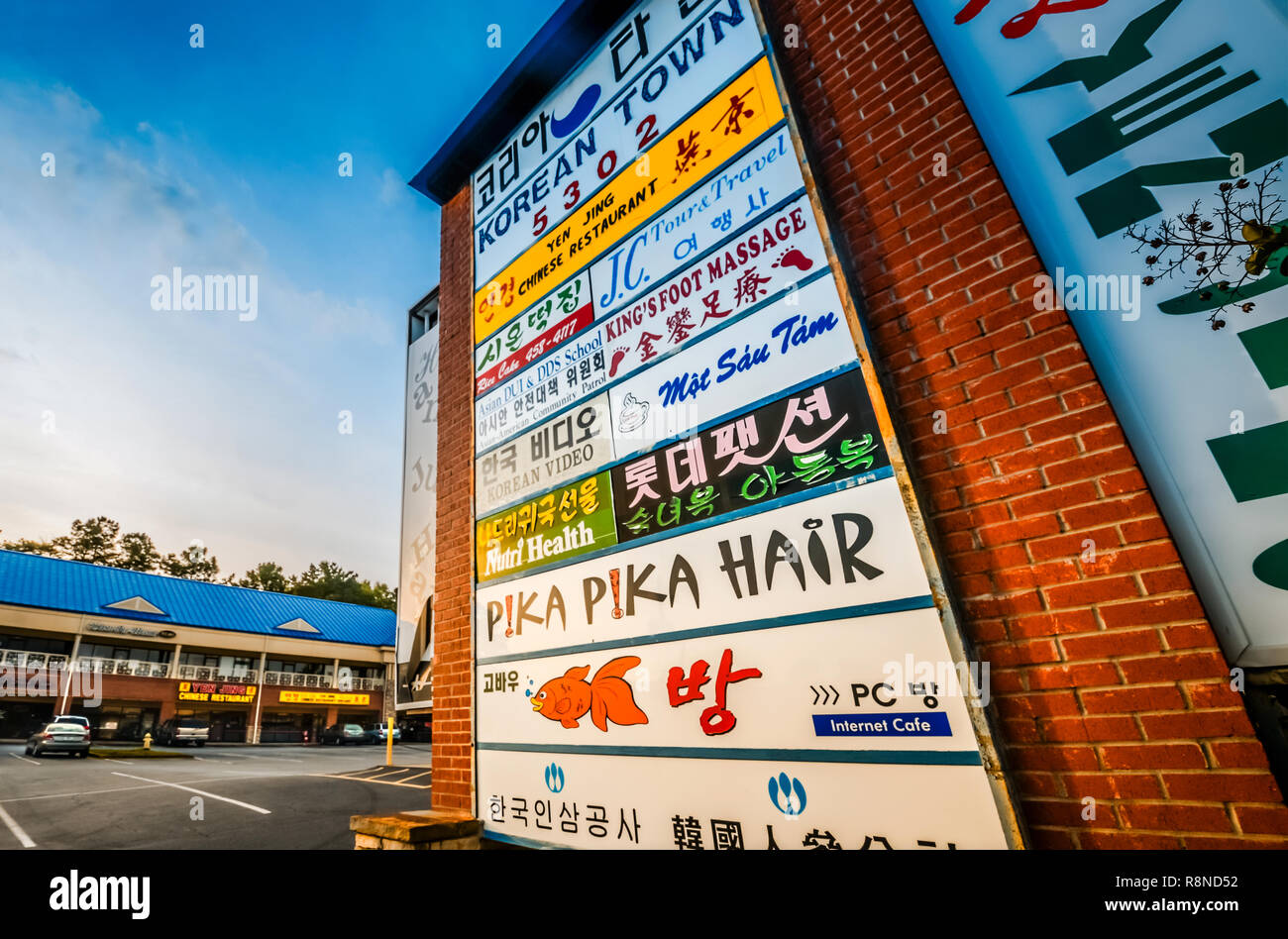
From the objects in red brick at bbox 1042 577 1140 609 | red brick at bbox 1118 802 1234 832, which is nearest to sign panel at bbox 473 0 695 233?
red brick at bbox 1042 577 1140 609

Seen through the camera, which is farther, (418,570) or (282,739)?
(282,739)

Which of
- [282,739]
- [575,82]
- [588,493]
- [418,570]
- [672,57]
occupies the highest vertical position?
[575,82]

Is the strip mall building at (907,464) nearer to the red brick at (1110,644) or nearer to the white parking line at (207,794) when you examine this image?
the red brick at (1110,644)

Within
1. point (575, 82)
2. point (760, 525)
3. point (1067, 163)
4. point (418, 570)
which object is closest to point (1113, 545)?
point (760, 525)

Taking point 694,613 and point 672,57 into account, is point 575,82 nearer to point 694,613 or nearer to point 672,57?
point 672,57

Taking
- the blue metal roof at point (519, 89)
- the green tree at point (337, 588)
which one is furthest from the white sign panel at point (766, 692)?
the green tree at point (337, 588)

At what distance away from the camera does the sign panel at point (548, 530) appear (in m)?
3.22

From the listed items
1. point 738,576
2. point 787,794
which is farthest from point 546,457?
point 787,794

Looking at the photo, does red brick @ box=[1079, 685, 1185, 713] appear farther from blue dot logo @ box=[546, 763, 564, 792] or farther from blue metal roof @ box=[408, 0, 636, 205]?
blue metal roof @ box=[408, 0, 636, 205]

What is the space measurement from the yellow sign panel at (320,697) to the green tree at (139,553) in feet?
89.3

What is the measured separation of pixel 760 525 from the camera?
8.18 ft

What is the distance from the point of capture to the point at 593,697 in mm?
2953

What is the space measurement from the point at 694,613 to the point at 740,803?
2.66 ft

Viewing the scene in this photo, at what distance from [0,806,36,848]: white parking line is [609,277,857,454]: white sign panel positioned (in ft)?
29.8
